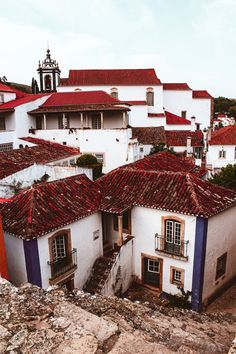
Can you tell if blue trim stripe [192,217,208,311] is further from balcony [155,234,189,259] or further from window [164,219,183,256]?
window [164,219,183,256]

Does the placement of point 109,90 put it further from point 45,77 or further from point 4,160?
point 4,160

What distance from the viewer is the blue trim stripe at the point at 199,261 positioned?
12.7 m

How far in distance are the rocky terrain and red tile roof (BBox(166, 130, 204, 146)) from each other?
31719mm

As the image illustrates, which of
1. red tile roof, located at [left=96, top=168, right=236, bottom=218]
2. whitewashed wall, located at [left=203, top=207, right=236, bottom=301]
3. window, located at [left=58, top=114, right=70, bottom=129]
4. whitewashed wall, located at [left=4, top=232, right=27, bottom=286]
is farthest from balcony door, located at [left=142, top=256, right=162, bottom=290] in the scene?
window, located at [left=58, top=114, right=70, bottom=129]

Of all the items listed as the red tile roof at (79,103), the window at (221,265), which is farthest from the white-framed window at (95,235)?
the red tile roof at (79,103)

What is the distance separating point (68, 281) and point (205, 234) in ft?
19.7

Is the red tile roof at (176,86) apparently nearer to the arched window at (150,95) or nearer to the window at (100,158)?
the arched window at (150,95)

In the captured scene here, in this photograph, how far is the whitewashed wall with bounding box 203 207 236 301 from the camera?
13.3m

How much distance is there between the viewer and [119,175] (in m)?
16.6

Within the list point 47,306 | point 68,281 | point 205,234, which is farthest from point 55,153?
point 47,306

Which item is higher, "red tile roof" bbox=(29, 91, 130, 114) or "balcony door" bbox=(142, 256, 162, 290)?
"red tile roof" bbox=(29, 91, 130, 114)

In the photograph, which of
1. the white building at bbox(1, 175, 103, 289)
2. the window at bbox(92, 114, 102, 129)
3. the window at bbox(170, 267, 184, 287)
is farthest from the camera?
the window at bbox(92, 114, 102, 129)

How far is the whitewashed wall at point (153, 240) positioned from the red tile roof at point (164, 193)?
0.43 metres

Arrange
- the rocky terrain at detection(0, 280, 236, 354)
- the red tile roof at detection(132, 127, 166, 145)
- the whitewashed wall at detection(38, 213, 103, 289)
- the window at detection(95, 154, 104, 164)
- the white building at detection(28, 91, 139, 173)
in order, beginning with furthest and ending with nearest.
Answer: the red tile roof at detection(132, 127, 166, 145) < the window at detection(95, 154, 104, 164) < the white building at detection(28, 91, 139, 173) < the whitewashed wall at detection(38, 213, 103, 289) < the rocky terrain at detection(0, 280, 236, 354)
